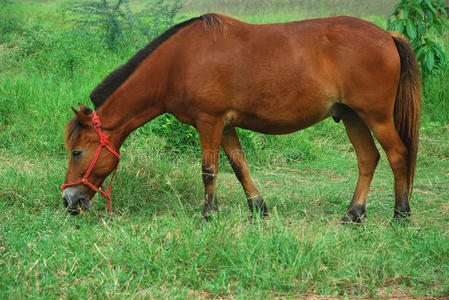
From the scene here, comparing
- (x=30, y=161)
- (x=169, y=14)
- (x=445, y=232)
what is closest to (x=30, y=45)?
(x=169, y=14)


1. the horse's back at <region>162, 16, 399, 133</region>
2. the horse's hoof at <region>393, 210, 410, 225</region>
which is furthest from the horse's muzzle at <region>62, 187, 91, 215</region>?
the horse's hoof at <region>393, 210, 410, 225</region>

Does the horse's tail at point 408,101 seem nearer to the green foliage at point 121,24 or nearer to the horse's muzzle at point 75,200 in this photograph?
the horse's muzzle at point 75,200

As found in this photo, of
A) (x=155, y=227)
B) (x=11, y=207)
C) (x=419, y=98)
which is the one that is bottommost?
(x=11, y=207)

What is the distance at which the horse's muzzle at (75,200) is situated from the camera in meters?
4.62

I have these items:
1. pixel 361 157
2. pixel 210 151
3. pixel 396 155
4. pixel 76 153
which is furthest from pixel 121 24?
pixel 396 155

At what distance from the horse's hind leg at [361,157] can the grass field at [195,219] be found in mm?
168

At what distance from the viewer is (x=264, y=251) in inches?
140

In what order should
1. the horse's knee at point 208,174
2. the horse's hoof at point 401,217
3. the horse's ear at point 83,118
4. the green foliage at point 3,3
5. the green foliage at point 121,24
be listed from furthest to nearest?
the green foliage at point 3,3 → the green foliage at point 121,24 → the horse's knee at point 208,174 → the horse's hoof at point 401,217 → the horse's ear at point 83,118

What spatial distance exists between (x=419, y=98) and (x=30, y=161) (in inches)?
169

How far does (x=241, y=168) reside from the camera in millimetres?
4973

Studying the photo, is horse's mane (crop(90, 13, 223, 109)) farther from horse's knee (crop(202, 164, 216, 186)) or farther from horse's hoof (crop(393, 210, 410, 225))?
horse's hoof (crop(393, 210, 410, 225))

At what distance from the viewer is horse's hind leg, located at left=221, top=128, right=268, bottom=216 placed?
498 centimetres

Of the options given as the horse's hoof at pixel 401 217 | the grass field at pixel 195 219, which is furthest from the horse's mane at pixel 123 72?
the horse's hoof at pixel 401 217

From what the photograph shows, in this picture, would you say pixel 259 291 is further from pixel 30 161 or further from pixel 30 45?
pixel 30 45
